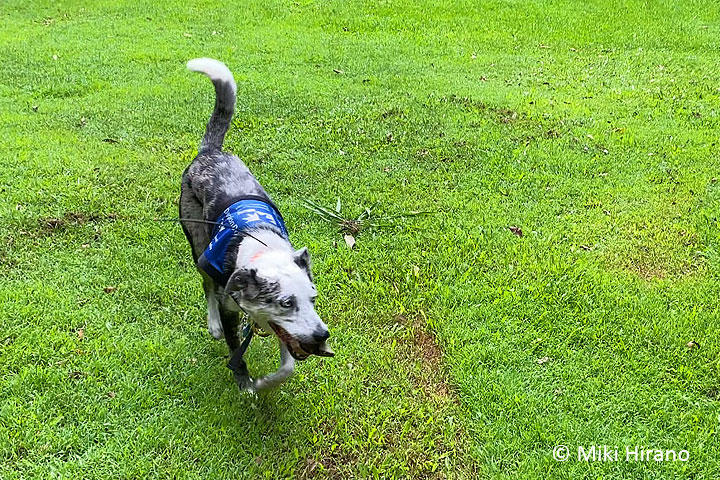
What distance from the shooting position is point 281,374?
9.75 ft

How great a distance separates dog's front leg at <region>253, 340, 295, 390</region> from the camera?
2975 millimetres

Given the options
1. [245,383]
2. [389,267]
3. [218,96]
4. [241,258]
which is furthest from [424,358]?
[218,96]

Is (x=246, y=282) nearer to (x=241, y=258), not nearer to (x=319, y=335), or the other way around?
(x=241, y=258)

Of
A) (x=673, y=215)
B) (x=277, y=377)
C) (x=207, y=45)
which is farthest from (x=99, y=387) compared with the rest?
(x=207, y=45)

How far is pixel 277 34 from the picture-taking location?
9281 mm

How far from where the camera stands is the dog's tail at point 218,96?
3.62 m

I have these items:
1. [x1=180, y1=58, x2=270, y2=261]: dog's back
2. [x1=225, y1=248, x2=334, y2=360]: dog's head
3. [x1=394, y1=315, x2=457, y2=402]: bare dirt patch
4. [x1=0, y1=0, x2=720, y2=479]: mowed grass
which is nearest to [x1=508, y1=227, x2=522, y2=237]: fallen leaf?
[x1=0, y1=0, x2=720, y2=479]: mowed grass

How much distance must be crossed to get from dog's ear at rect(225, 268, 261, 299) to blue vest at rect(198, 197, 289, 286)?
0.29 metres

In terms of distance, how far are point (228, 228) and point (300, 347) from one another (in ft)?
2.51

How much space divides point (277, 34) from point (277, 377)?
24.4ft

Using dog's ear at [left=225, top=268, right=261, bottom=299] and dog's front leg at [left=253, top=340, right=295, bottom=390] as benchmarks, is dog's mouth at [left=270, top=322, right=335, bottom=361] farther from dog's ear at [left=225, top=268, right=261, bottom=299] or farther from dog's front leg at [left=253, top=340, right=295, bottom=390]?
dog's front leg at [left=253, top=340, right=295, bottom=390]

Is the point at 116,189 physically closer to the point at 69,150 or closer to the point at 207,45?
the point at 69,150

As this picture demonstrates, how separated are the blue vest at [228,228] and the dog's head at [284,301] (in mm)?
287

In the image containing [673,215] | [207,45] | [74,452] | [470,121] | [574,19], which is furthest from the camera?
[574,19]
